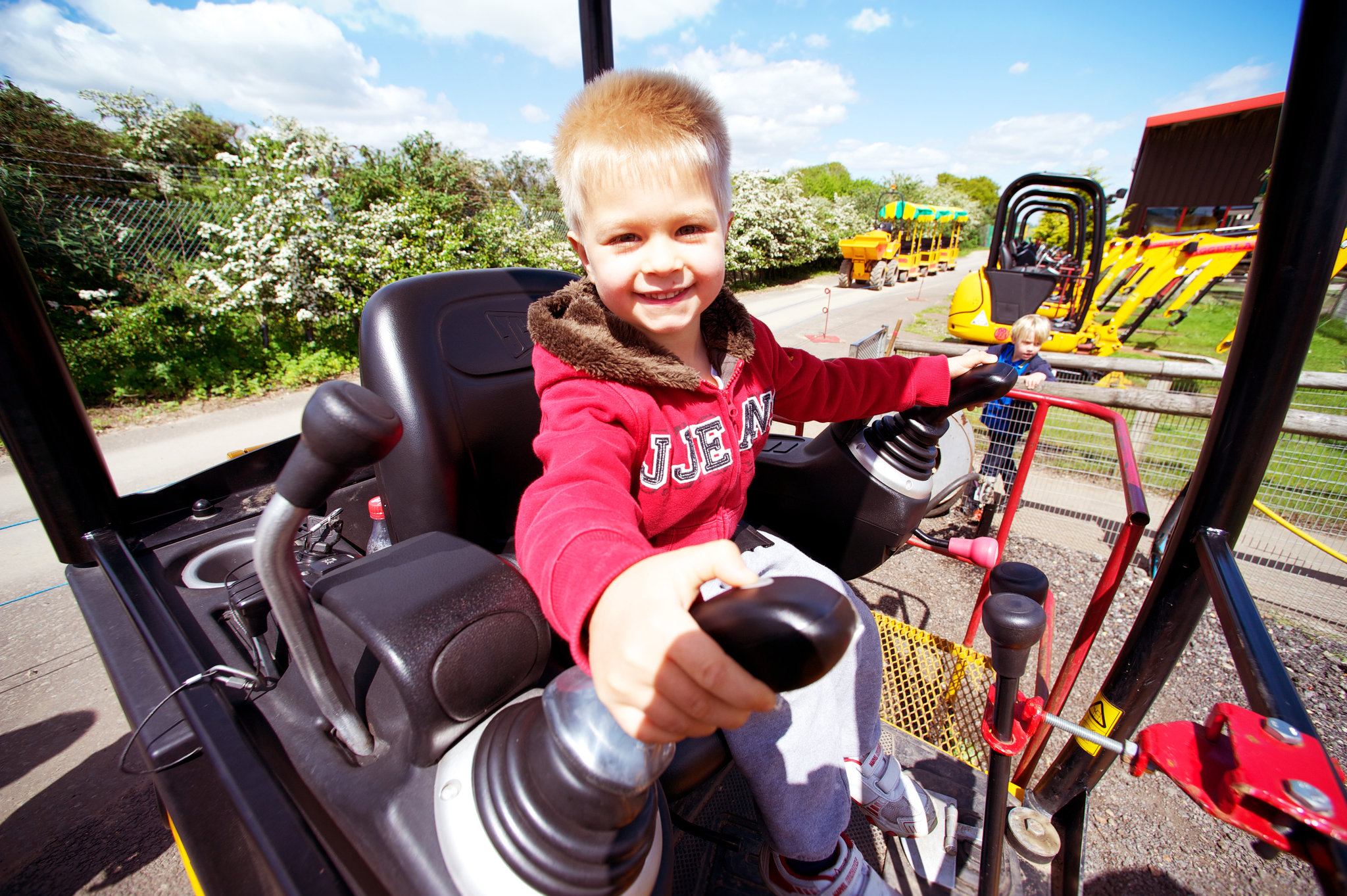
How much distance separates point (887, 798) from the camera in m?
1.21

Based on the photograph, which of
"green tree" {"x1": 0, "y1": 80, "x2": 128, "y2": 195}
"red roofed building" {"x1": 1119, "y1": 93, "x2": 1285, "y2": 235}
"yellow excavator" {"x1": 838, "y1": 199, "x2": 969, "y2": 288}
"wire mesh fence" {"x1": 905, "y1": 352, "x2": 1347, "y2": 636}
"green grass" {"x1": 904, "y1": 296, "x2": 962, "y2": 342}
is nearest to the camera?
"wire mesh fence" {"x1": 905, "y1": 352, "x2": 1347, "y2": 636}

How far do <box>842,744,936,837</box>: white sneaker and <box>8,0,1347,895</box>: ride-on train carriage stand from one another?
92mm

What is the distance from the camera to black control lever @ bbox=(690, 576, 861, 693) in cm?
39

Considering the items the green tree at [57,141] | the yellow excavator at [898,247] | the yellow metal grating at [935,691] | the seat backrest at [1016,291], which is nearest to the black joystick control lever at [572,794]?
the yellow metal grating at [935,691]

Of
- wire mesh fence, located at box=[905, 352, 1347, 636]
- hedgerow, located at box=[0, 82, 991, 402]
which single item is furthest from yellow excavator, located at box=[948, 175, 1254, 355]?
hedgerow, located at box=[0, 82, 991, 402]

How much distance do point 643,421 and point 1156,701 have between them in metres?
2.43

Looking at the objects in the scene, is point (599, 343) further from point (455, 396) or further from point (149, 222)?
point (149, 222)

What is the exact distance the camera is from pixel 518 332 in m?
1.52

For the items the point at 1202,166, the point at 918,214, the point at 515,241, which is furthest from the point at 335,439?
the point at 1202,166

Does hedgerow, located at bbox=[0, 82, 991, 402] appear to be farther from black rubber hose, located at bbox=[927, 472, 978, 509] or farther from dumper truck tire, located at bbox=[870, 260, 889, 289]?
dumper truck tire, located at bbox=[870, 260, 889, 289]

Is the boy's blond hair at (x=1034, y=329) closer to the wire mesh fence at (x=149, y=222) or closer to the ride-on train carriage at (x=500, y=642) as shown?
the ride-on train carriage at (x=500, y=642)

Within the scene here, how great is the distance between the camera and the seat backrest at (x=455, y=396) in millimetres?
1263

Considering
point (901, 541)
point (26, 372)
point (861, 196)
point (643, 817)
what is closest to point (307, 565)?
point (26, 372)

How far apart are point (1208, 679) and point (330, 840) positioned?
3.01 meters
